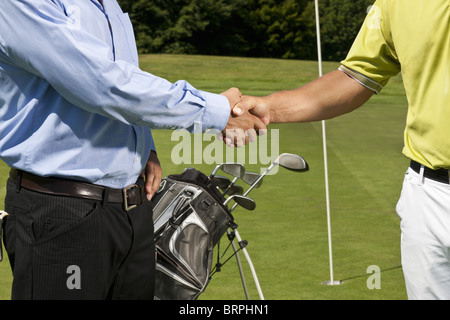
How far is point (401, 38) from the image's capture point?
8.19ft

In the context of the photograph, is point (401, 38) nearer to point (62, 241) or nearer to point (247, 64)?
point (62, 241)

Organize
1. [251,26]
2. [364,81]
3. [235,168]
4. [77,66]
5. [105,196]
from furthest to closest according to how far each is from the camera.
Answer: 1. [251,26]
2. [235,168]
3. [364,81]
4. [105,196]
5. [77,66]

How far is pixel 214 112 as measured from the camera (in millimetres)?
2570

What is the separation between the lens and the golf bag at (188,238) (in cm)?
368

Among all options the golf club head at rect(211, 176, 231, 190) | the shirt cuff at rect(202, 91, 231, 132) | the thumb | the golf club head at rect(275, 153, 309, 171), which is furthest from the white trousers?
the golf club head at rect(211, 176, 231, 190)

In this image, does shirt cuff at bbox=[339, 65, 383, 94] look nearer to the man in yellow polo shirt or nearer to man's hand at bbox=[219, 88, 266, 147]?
the man in yellow polo shirt

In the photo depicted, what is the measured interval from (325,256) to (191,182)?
1.99m

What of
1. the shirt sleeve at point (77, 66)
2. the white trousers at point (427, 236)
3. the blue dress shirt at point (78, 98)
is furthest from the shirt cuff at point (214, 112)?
the white trousers at point (427, 236)

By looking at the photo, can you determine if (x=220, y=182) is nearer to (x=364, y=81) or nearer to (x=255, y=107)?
(x=255, y=107)

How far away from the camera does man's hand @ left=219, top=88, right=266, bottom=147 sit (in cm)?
301

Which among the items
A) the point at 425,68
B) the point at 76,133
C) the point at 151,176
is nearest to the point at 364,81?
the point at 425,68

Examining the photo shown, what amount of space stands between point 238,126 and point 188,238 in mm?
844

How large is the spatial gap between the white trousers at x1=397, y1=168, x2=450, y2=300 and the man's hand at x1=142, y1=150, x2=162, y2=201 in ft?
2.83

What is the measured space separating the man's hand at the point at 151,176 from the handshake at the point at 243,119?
30cm
